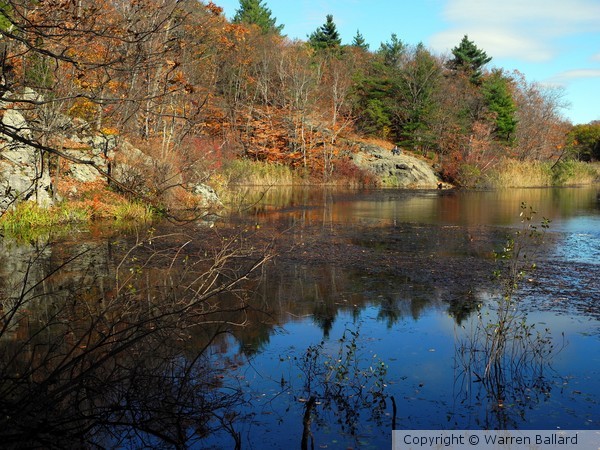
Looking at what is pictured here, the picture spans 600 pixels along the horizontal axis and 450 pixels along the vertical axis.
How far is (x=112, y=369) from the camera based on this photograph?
560 cm

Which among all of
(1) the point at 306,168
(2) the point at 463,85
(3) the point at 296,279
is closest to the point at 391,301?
(3) the point at 296,279

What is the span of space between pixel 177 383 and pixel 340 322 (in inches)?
127

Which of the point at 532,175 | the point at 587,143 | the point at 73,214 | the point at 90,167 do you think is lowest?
the point at 73,214

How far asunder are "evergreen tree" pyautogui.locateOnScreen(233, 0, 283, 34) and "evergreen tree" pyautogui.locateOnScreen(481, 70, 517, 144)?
19460 millimetres

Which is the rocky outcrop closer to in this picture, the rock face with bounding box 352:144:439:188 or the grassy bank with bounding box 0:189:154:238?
the grassy bank with bounding box 0:189:154:238

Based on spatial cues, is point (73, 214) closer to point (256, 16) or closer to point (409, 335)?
point (409, 335)

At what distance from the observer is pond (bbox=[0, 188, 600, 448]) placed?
5.09 m

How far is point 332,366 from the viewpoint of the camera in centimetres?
624

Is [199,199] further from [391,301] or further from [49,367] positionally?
[49,367]

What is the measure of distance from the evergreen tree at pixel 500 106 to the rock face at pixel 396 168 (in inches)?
377

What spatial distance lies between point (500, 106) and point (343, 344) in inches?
1858
